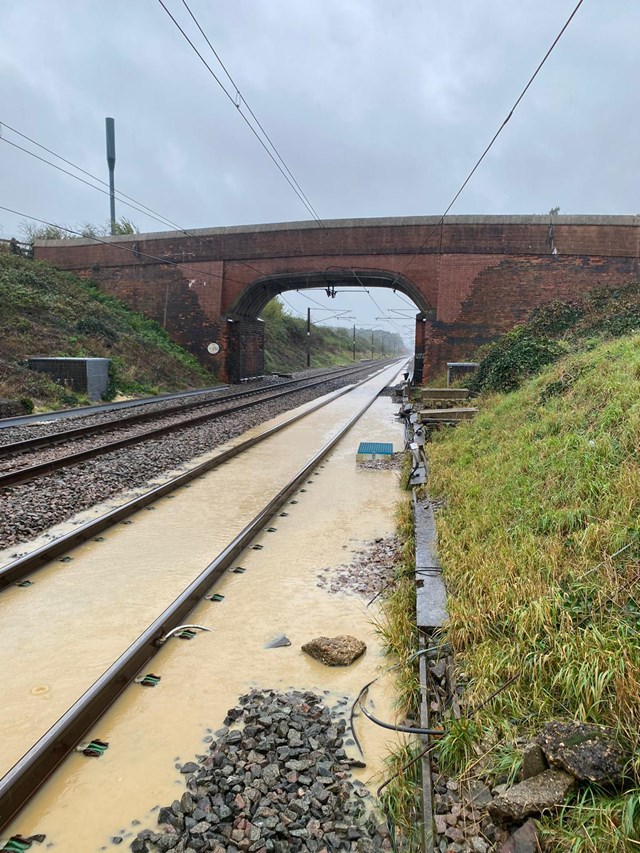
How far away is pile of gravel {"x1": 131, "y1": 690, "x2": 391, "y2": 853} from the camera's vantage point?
2.06m

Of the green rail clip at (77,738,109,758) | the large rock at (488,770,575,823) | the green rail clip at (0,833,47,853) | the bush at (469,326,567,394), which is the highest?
the bush at (469,326,567,394)

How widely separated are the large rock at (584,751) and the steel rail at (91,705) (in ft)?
7.24

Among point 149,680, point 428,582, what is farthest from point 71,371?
point 428,582

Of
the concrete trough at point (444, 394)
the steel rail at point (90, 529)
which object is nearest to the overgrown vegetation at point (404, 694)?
the steel rail at point (90, 529)

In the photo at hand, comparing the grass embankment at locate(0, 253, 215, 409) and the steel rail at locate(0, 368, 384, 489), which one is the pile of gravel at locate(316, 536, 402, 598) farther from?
the grass embankment at locate(0, 253, 215, 409)

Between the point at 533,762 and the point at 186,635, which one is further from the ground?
the point at 533,762

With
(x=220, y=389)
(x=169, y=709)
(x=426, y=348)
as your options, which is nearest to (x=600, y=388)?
(x=169, y=709)

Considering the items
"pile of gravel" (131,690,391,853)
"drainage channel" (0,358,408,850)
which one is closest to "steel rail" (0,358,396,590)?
"drainage channel" (0,358,408,850)

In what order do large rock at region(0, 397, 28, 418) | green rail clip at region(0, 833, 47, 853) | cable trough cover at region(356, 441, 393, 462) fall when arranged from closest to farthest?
green rail clip at region(0, 833, 47, 853) → cable trough cover at region(356, 441, 393, 462) → large rock at region(0, 397, 28, 418)

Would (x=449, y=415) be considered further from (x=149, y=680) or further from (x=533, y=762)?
(x=533, y=762)

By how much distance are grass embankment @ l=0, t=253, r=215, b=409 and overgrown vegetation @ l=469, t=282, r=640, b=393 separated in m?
12.0

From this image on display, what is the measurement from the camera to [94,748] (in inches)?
101

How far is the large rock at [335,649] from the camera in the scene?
337 cm

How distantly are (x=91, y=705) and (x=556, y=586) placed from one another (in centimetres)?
284
